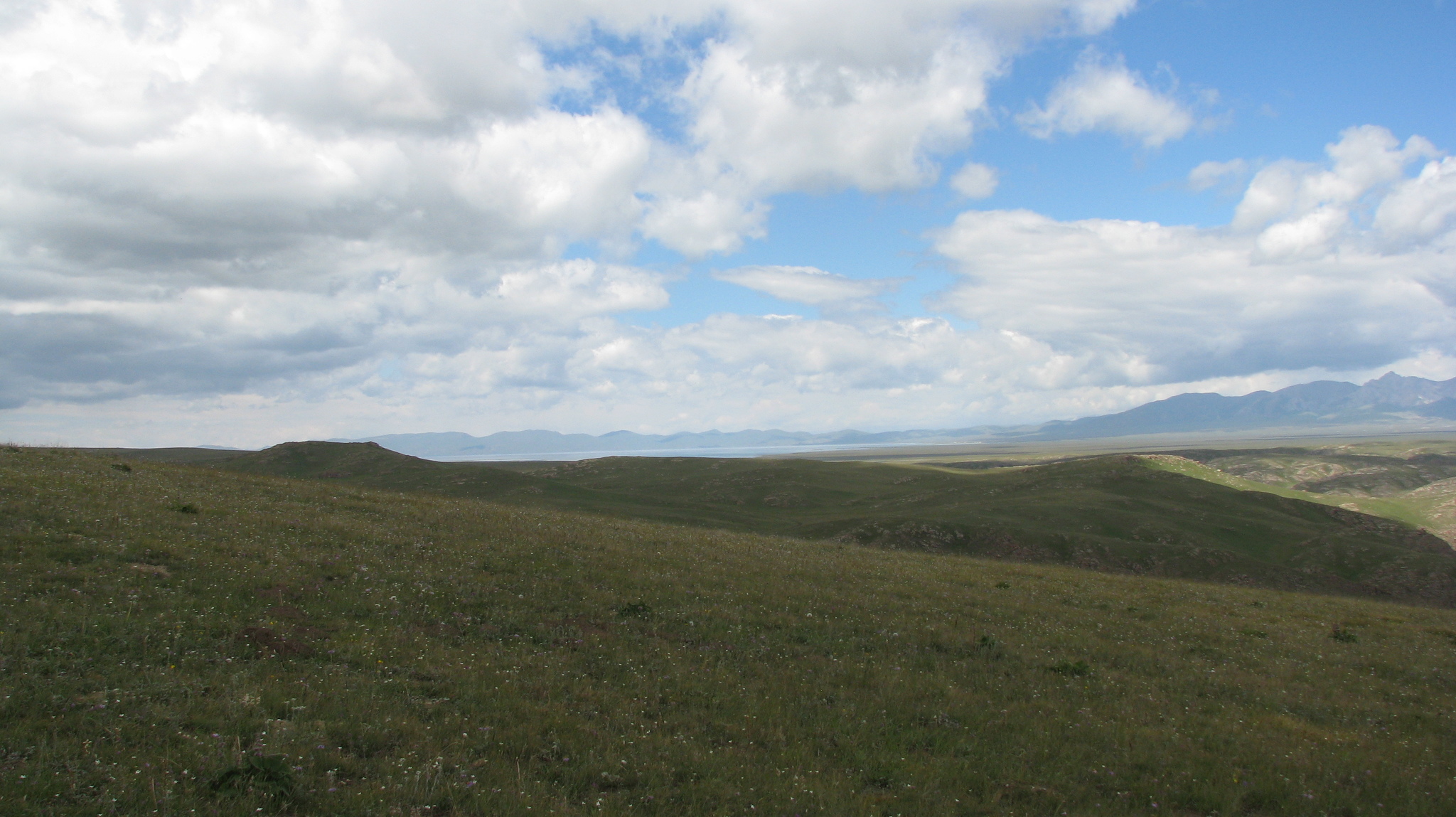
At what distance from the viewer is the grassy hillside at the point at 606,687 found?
873 cm

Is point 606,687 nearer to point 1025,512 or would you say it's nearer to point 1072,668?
point 1072,668

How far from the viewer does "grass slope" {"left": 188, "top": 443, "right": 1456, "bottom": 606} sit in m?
56.6

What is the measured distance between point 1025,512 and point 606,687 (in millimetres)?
64059

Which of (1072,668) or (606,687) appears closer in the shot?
Answer: (606,687)

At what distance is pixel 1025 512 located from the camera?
67.3 m

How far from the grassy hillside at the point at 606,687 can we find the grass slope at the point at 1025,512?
3645 cm

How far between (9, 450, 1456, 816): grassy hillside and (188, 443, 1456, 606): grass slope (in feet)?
120

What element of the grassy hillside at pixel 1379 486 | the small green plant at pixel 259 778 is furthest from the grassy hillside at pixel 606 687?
the grassy hillside at pixel 1379 486

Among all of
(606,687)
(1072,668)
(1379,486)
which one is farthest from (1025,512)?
(1379,486)

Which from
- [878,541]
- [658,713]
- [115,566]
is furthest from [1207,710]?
[878,541]

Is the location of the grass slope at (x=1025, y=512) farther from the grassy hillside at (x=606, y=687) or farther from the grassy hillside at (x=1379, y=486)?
the grassy hillside at (x=606, y=687)

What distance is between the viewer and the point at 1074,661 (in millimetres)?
16875

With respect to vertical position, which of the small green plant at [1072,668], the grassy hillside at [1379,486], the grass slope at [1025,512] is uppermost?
the small green plant at [1072,668]

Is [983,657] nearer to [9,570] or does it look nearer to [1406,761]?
[1406,761]
